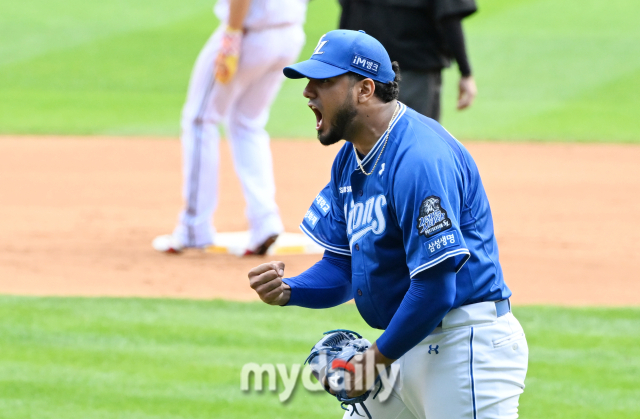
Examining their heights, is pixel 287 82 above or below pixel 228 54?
below

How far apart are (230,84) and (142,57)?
1579 cm

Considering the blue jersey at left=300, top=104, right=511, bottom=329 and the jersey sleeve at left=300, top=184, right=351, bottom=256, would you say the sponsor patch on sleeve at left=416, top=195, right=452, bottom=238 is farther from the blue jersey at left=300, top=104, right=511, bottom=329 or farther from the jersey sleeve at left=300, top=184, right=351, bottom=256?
the jersey sleeve at left=300, top=184, right=351, bottom=256

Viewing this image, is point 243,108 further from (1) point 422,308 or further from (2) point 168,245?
(1) point 422,308

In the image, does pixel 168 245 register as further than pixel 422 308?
Yes

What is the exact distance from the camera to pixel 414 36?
632 centimetres

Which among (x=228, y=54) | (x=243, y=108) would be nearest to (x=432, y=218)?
(x=228, y=54)

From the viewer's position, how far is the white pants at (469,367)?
296 centimetres

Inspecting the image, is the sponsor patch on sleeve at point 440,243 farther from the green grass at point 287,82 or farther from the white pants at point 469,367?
the green grass at point 287,82

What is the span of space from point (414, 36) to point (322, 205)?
3142 mm

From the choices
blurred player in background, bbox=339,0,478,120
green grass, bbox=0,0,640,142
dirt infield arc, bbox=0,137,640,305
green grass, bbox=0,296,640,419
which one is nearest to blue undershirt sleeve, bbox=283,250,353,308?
green grass, bbox=0,296,640,419

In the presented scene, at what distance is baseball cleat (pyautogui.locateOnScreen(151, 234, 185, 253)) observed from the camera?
7621 mm

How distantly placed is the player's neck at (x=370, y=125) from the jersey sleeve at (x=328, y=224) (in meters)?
0.35

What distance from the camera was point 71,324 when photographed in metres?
5.99

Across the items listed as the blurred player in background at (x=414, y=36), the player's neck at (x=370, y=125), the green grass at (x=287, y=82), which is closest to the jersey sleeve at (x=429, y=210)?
the player's neck at (x=370, y=125)
